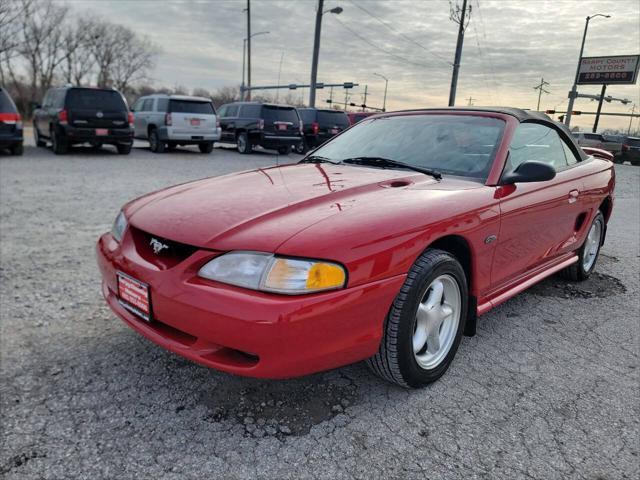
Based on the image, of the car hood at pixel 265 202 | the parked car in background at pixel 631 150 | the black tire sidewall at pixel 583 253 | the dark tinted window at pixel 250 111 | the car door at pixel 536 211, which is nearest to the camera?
the car hood at pixel 265 202

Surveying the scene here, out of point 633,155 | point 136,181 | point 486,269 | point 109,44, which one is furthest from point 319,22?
point 109,44

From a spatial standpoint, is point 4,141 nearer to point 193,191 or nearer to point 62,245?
point 62,245

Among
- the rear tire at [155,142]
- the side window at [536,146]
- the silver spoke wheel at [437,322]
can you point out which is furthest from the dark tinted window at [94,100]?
the silver spoke wheel at [437,322]

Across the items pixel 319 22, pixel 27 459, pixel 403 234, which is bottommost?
pixel 27 459

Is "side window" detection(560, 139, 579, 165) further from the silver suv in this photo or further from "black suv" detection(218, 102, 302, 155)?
"black suv" detection(218, 102, 302, 155)

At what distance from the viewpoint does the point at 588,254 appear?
4.18 metres

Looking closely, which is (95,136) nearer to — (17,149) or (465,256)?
(17,149)

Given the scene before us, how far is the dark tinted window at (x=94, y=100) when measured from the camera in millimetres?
11656

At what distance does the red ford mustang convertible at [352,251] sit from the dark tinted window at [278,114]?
1237 centimetres

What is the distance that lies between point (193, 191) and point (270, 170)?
2.41ft

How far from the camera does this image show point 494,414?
217cm

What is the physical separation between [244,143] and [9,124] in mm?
6871

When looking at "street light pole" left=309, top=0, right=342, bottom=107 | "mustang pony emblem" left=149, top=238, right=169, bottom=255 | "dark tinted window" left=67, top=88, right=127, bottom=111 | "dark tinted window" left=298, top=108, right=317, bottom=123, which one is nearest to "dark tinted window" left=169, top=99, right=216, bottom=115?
"dark tinted window" left=67, top=88, right=127, bottom=111

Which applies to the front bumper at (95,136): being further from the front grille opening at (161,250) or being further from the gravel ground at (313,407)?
the front grille opening at (161,250)
